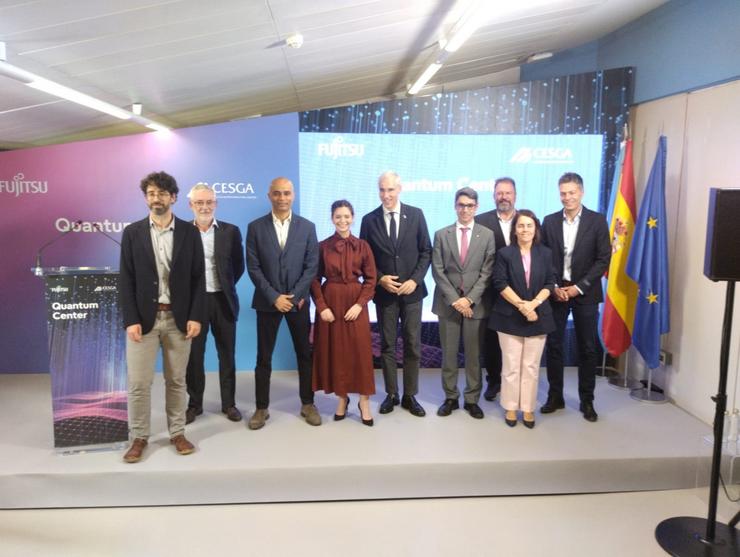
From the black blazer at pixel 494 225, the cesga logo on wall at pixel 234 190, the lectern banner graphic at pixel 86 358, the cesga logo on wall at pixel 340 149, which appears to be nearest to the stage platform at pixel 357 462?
the lectern banner graphic at pixel 86 358

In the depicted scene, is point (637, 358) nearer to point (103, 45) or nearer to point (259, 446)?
point (259, 446)

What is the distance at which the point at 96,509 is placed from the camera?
118 inches

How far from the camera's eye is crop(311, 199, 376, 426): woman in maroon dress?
3467mm

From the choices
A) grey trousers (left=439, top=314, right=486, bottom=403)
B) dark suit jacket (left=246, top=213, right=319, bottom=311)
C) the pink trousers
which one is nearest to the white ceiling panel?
dark suit jacket (left=246, top=213, right=319, bottom=311)

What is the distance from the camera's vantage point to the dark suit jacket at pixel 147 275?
2.96 m

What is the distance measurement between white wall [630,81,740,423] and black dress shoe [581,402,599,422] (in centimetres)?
83

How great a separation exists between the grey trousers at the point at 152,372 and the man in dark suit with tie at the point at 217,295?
35cm

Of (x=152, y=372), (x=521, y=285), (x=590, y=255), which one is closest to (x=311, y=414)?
Result: (x=152, y=372)

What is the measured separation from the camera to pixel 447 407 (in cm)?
377

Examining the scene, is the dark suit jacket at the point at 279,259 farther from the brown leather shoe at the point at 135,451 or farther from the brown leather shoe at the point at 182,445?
the brown leather shoe at the point at 135,451

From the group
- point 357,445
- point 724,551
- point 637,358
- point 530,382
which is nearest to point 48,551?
point 357,445

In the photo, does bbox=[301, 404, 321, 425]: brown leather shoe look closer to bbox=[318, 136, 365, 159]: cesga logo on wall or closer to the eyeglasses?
the eyeglasses

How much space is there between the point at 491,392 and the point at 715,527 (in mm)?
1637

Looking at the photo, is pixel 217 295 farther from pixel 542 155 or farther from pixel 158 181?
pixel 542 155
